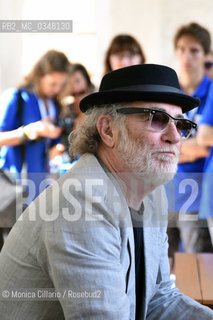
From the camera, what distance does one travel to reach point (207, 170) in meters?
3.34

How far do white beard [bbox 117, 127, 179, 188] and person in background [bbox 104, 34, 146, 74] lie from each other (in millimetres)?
2081

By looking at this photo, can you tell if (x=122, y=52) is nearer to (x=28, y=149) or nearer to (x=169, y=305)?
(x=28, y=149)

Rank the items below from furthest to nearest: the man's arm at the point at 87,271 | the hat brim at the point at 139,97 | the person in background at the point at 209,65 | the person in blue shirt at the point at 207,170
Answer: the person in background at the point at 209,65 < the person in blue shirt at the point at 207,170 < the hat brim at the point at 139,97 < the man's arm at the point at 87,271

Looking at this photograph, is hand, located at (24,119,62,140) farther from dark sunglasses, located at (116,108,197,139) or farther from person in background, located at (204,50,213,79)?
dark sunglasses, located at (116,108,197,139)

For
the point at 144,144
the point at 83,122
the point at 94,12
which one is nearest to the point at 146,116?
the point at 144,144

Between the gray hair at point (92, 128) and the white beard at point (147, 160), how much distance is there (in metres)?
0.08

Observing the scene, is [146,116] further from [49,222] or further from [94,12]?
[94,12]

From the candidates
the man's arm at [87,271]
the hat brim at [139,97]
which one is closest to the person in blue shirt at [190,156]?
the hat brim at [139,97]

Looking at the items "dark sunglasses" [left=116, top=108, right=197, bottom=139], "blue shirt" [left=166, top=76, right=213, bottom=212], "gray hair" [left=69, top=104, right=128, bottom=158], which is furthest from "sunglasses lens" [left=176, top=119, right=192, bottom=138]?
"blue shirt" [left=166, top=76, right=213, bottom=212]

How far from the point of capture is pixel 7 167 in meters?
3.51

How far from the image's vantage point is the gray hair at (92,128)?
143cm

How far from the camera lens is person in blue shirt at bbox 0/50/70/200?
11.4 feet

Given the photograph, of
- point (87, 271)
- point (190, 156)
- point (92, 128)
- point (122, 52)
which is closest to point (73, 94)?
point (122, 52)

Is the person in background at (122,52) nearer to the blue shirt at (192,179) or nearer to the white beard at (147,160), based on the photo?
the blue shirt at (192,179)
